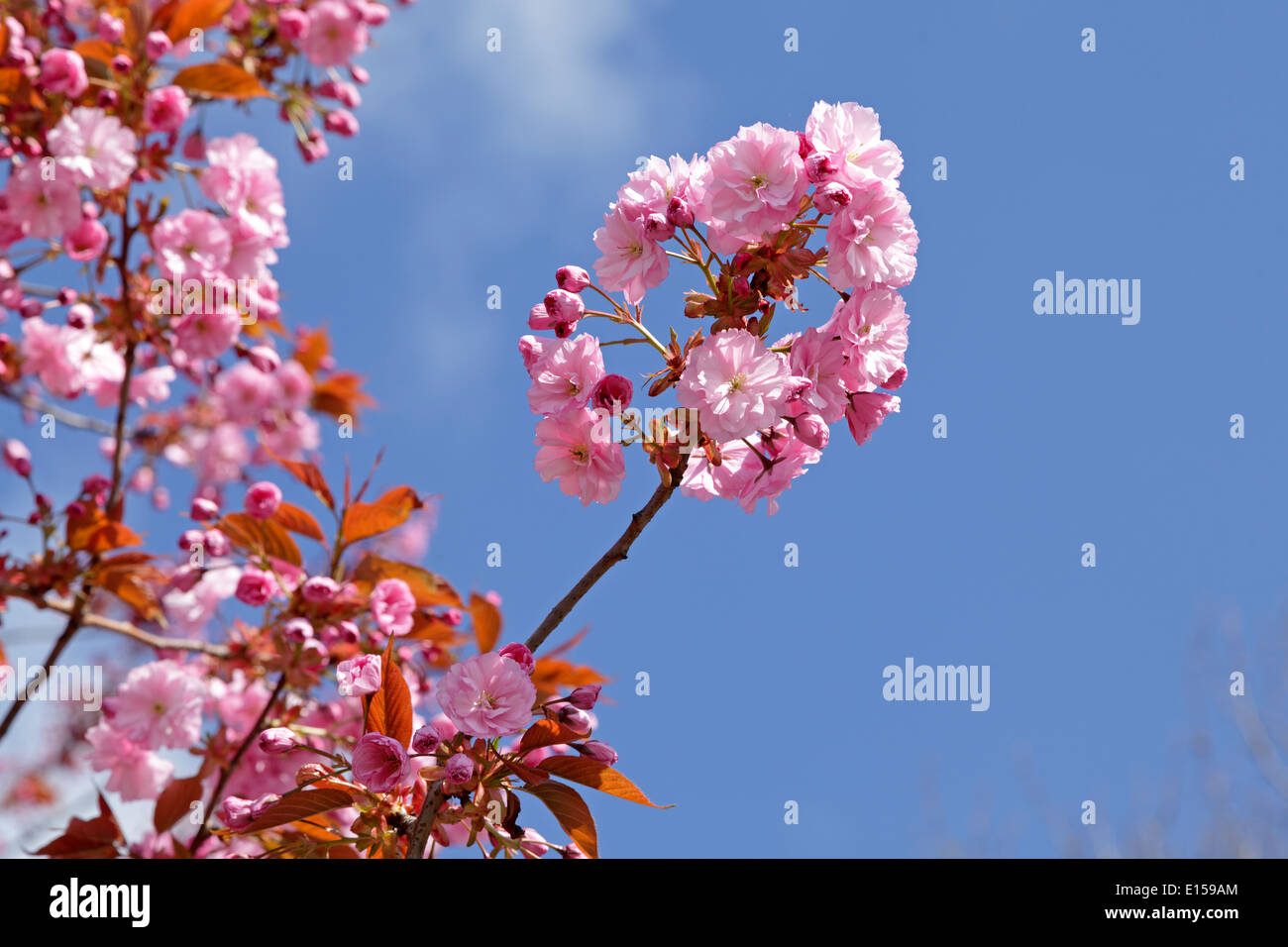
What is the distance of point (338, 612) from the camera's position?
181 centimetres

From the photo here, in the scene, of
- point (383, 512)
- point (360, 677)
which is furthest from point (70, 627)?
point (360, 677)

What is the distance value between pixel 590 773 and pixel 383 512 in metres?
0.80

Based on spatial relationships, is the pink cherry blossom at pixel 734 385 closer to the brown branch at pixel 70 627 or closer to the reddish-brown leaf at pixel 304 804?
the reddish-brown leaf at pixel 304 804

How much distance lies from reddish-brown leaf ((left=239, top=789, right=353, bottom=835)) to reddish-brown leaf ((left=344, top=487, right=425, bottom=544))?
2.30 feet

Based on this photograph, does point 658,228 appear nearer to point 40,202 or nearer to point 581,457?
point 581,457

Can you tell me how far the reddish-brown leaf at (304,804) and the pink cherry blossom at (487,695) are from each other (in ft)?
0.57

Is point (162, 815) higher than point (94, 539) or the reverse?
the reverse

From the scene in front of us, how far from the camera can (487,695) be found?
1.11m

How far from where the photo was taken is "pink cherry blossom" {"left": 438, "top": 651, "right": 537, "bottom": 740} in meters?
1.08

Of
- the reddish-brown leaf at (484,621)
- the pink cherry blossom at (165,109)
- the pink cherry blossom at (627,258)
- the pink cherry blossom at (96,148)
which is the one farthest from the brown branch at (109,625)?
the pink cherry blossom at (627,258)
